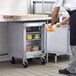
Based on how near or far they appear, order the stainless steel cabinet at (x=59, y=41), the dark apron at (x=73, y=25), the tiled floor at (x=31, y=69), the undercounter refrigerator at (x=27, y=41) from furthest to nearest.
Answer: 1. the stainless steel cabinet at (x=59, y=41)
2. the undercounter refrigerator at (x=27, y=41)
3. the tiled floor at (x=31, y=69)
4. the dark apron at (x=73, y=25)

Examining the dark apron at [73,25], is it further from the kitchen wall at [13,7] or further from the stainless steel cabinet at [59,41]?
the kitchen wall at [13,7]

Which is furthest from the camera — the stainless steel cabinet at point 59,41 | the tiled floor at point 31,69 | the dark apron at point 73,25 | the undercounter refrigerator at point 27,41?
the stainless steel cabinet at point 59,41

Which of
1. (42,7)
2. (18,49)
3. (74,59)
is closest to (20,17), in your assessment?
(18,49)

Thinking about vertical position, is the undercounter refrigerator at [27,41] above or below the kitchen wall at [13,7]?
below

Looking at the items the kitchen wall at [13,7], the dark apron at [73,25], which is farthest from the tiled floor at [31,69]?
the kitchen wall at [13,7]

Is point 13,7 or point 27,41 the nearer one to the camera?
point 27,41

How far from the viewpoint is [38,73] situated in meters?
4.02

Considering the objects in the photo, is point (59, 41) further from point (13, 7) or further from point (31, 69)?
point (13, 7)

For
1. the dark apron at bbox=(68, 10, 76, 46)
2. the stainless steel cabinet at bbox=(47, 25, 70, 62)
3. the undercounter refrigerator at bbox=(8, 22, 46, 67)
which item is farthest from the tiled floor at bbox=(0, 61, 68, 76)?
the dark apron at bbox=(68, 10, 76, 46)

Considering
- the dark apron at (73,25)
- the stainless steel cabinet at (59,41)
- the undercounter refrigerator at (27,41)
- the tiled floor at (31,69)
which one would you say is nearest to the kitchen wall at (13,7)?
the undercounter refrigerator at (27,41)

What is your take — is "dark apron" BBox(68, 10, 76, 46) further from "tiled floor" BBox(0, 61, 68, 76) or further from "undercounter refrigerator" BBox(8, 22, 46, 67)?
"undercounter refrigerator" BBox(8, 22, 46, 67)

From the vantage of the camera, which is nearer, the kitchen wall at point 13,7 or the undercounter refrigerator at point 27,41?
the undercounter refrigerator at point 27,41

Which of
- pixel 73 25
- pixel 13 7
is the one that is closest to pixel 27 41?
pixel 13 7

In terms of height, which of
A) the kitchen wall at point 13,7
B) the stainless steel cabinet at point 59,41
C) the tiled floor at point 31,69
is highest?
the kitchen wall at point 13,7
